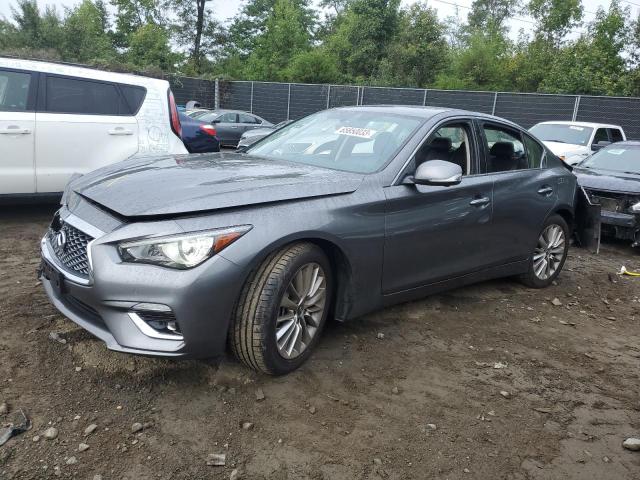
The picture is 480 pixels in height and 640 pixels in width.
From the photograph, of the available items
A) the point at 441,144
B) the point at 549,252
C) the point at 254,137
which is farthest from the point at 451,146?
the point at 254,137

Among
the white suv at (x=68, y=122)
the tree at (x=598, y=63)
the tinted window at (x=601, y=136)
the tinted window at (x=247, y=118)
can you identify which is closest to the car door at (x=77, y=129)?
the white suv at (x=68, y=122)

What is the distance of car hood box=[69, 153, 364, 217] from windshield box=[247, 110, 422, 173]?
0.21 metres

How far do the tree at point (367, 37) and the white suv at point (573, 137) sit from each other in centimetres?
1840

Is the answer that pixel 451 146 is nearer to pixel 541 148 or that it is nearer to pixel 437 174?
pixel 437 174

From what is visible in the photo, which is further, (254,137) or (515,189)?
(254,137)

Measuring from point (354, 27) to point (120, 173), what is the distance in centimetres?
2989

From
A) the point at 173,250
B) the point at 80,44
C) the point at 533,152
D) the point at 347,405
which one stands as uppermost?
the point at 80,44

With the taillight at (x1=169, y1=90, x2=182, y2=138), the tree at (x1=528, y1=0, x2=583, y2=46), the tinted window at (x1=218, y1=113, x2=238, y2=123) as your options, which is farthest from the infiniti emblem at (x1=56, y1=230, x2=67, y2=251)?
the tree at (x1=528, y1=0, x2=583, y2=46)

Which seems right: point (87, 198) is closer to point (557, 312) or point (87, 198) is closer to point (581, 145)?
point (557, 312)

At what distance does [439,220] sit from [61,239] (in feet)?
7.74

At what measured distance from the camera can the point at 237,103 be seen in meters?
26.3

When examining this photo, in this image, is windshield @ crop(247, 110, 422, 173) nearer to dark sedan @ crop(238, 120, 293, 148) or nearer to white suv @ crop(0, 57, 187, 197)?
dark sedan @ crop(238, 120, 293, 148)

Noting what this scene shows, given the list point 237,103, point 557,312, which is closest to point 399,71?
point 237,103

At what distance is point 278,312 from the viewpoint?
293 centimetres
